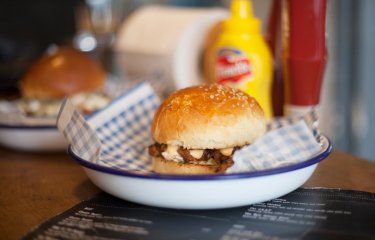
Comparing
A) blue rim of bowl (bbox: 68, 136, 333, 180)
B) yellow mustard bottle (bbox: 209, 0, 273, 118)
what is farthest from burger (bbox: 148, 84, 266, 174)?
yellow mustard bottle (bbox: 209, 0, 273, 118)

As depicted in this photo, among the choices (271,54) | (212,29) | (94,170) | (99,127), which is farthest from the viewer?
(212,29)

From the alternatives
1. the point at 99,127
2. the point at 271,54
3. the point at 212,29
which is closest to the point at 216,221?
the point at 99,127

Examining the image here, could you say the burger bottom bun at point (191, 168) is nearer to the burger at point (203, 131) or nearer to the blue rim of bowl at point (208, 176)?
the burger at point (203, 131)

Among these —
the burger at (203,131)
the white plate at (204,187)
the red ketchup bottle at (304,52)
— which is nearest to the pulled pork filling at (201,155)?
the burger at (203,131)

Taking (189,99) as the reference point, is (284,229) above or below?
below

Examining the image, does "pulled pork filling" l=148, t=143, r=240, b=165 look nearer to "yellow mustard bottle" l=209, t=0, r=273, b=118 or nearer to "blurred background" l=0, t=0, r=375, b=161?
"yellow mustard bottle" l=209, t=0, r=273, b=118

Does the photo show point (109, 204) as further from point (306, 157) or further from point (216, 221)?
point (306, 157)

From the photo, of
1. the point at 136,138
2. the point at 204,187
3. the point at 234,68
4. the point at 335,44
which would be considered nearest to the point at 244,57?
the point at 234,68
